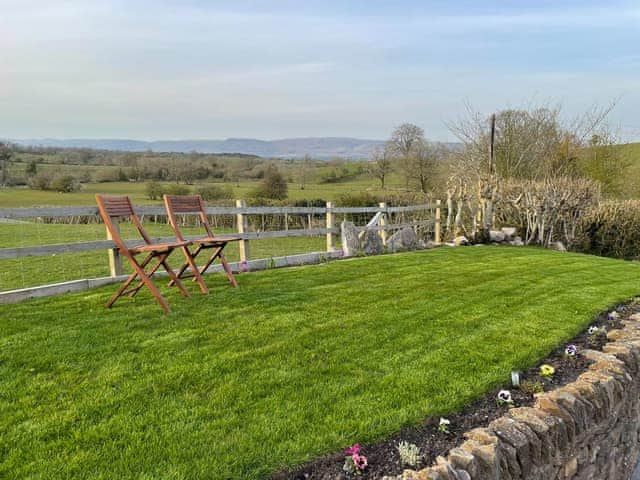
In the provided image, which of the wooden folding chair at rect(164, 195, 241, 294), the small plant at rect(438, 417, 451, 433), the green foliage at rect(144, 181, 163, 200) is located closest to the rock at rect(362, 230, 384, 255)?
the wooden folding chair at rect(164, 195, 241, 294)

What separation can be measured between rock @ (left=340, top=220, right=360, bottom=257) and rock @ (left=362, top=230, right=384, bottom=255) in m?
0.29

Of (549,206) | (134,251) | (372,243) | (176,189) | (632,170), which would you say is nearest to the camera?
(134,251)

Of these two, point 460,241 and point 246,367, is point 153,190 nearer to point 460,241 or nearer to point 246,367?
point 460,241

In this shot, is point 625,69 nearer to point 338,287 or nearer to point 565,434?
point 338,287

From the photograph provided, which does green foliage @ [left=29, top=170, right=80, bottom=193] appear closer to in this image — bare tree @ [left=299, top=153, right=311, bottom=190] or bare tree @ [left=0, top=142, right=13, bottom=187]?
bare tree @ [left=0, top=142, right=13, bottom=187]

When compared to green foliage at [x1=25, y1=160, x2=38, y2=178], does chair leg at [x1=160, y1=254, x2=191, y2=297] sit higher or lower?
lower

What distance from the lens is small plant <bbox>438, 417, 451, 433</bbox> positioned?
2.26 metres

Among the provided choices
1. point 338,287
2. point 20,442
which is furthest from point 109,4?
point 20,442

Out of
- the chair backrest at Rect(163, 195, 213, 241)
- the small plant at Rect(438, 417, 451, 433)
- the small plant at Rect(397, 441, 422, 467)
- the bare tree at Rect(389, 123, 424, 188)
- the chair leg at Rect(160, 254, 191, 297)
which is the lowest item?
the small plant at Rect(438, 417, 451, 433)

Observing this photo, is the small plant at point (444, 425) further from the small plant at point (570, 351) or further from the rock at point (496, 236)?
the rock at point (496, 236)

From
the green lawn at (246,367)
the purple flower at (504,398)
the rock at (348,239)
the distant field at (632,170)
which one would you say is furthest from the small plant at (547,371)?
the distant field at (632,170)

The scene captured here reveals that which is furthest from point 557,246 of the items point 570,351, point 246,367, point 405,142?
point 246,367

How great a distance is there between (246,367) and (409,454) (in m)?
1.25

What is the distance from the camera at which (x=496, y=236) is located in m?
11.2
